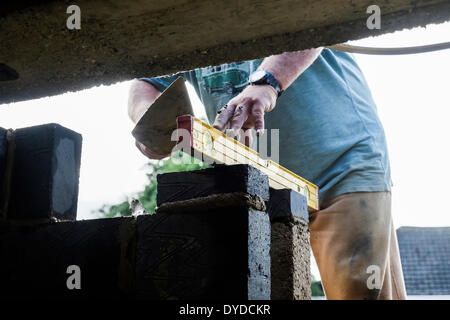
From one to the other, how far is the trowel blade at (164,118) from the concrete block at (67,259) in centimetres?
57

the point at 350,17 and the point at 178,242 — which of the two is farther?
the point at 178,242

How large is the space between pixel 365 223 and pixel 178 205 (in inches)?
82.8

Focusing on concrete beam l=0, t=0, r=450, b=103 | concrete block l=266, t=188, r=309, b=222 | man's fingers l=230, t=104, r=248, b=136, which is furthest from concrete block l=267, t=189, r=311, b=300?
concrete beam l=0, t=0, r=450, b=103

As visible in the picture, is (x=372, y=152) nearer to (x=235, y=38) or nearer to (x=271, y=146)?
(x=271, y=146)

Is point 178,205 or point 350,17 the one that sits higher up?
point 350,17

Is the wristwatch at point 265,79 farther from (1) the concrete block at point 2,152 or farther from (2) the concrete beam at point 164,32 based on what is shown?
(1) the concrete block at point 2,152

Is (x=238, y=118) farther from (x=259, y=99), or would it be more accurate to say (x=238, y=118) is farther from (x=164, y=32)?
(x=164, y=32)

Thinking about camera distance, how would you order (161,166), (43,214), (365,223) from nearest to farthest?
(43,214) → (365,223) → (161,166)

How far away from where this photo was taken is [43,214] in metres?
2.23

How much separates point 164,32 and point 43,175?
3.10ft

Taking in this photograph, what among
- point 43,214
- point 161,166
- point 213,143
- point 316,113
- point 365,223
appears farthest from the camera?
point 161,166

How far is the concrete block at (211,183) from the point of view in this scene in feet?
6.00
